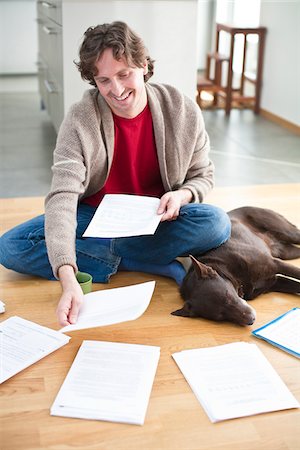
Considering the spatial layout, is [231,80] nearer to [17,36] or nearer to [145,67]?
[17,36]

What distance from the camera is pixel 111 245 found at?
2.47 meters

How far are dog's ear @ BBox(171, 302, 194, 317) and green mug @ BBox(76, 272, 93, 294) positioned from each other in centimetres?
30

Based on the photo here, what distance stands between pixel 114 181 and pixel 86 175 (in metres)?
0.17

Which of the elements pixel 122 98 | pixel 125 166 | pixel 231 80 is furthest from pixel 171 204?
pixel 231 80

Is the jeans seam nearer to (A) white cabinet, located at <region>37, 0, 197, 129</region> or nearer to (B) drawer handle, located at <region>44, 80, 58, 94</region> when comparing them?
(A) white cabinet, located at <region>37, 0, 197, 129</region>

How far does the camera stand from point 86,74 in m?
2.20

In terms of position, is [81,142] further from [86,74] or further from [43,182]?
[43,182]

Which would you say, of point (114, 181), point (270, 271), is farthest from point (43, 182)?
point (270, 271)

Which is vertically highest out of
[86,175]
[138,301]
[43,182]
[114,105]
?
[114,105]

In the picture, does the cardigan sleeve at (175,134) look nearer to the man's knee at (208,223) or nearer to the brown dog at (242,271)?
the man's knee at (208,223)

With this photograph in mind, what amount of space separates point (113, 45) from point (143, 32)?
1.68m

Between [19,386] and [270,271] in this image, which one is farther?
[270,271]

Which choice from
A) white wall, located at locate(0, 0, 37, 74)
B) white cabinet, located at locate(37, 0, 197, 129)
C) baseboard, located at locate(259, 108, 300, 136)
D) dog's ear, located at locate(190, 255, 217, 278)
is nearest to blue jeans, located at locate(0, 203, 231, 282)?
dog's ear, located at locate(190, 255, 217, 278)

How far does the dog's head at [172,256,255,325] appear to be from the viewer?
2074mm
